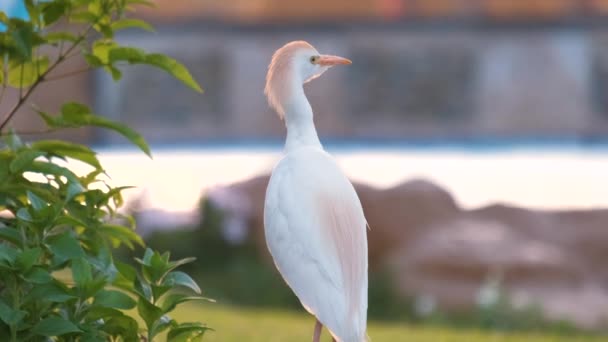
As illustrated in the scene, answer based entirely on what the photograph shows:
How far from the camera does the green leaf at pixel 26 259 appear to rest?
231 cm

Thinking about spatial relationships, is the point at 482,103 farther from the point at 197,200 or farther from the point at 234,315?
the point at 234,315

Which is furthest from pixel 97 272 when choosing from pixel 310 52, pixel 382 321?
pixel 382 321

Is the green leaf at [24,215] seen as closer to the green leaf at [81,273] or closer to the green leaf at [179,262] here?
the green leaf at [81,273]

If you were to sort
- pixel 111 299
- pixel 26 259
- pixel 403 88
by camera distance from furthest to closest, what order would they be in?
pixel 403 88 → pixel 111 299 → pixel 26 259

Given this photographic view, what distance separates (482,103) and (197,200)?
3.50m

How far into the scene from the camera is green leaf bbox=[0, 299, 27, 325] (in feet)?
7.56

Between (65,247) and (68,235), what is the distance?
25 mm

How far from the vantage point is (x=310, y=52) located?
9.57 feet

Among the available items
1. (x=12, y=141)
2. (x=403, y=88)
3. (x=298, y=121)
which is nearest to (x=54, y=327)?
(x=12, y=141)

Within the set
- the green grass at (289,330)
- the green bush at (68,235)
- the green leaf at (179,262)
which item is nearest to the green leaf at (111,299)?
the green bush at (68,235)

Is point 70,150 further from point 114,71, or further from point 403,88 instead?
point 403,88

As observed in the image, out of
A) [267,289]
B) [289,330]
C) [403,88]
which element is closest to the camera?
[289,330]

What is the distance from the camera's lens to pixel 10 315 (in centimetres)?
232

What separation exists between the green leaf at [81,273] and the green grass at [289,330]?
2.92m
